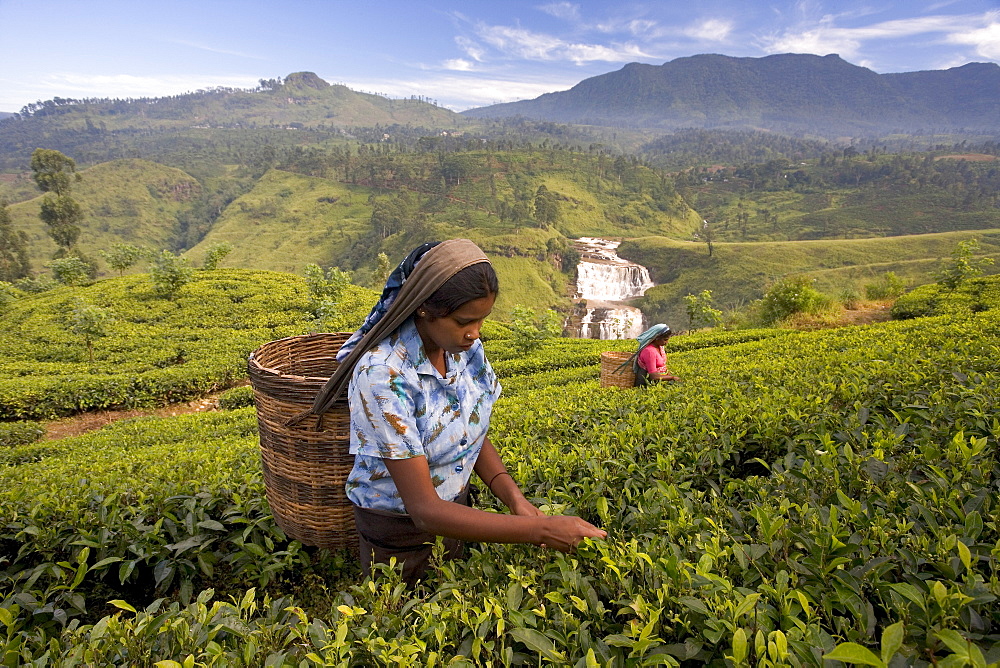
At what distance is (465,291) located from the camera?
1.60 m

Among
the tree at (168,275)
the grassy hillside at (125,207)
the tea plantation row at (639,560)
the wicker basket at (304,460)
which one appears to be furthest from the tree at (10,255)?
the wicker basket at (304,460)

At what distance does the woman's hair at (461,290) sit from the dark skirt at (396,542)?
78 cm

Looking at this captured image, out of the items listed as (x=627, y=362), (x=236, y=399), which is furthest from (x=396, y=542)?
(x=236, y=399)

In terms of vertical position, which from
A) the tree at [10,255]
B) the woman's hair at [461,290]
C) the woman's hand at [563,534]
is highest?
the woman's hair at [461,290]

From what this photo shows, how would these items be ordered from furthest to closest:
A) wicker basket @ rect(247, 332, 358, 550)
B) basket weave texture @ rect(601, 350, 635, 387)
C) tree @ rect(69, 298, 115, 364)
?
tree @ rect(69, 298, 115, 364) < basket weave texture @ rect(601, 350, 635, 387) < wicker basket @ rect(247, 332, 358, 550)

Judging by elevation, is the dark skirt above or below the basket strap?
above

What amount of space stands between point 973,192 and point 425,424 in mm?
126569

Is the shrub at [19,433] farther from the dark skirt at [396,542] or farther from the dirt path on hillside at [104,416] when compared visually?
the dark skirt at [396,542]

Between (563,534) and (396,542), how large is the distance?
67cm

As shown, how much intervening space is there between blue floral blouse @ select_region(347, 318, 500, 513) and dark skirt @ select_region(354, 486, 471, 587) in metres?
0.04

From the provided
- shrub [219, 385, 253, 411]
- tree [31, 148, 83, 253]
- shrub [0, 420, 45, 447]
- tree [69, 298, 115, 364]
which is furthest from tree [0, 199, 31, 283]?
shrub [219, 385, 253, 411]

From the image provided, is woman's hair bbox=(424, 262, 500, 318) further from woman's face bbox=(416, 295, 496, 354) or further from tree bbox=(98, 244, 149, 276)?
tree bbox=(98, 244, 149, 276)

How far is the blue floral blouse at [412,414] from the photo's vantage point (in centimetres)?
159

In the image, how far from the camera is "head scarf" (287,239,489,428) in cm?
158
